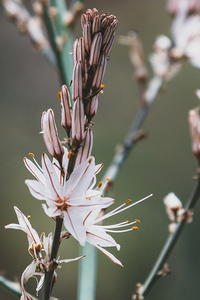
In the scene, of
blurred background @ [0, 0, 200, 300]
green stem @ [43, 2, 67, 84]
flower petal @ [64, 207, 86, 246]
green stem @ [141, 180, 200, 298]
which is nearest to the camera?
flower petal @ [64, 207, 86, 246]

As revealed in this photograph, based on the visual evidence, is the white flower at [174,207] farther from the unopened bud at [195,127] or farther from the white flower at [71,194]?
the white flower at [71,194]

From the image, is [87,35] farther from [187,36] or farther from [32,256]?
[187,36]

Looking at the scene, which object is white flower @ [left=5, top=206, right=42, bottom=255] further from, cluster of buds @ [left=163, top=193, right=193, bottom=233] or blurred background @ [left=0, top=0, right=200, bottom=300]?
blurred background @ [left=0, top=0, right=200, bottom=300]

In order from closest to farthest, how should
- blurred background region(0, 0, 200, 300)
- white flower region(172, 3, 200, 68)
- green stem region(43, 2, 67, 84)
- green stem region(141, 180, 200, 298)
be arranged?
green stem region(141, 180, 200, 298) → green stem region(43, 2, 67, 84) → white flower region(172, 3, 200, 68) → blurred background region(0, 0, 200, 300)

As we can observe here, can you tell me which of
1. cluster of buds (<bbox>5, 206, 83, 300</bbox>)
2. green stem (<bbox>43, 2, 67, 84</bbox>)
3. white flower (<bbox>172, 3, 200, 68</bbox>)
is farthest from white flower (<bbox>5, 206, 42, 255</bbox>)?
white flower (<bbox>172, 3, 200, 68</bbox>)

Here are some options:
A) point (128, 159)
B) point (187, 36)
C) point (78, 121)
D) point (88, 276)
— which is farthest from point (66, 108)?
point (128, 159)

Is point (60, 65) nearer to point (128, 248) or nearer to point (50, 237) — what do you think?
point (50, 237)
